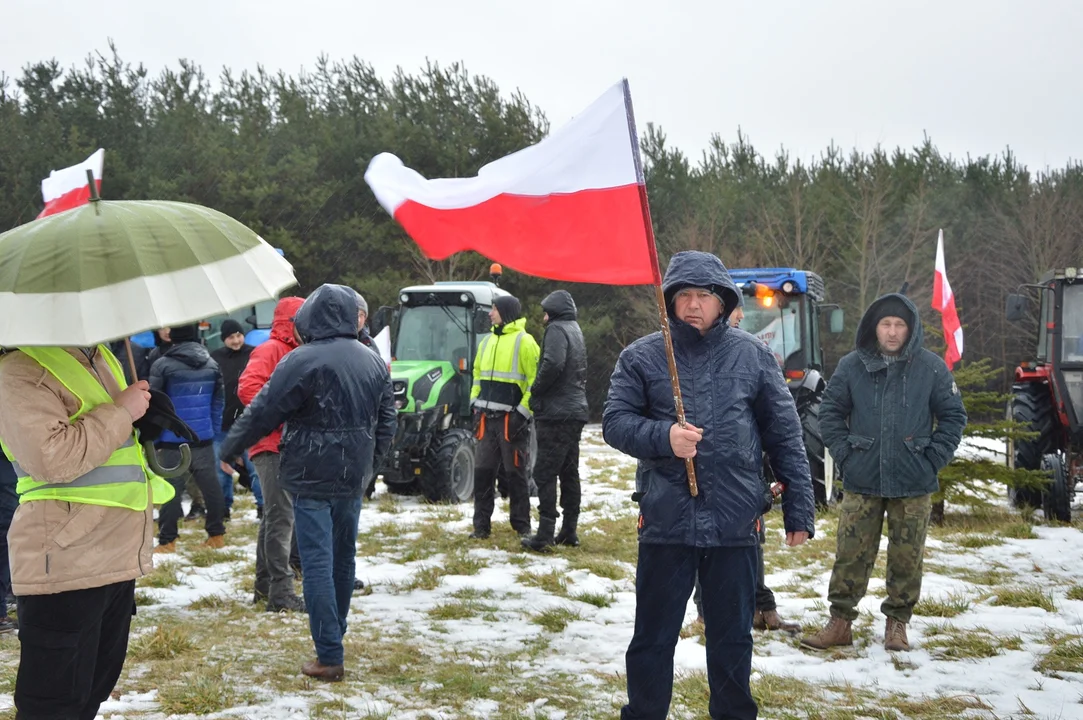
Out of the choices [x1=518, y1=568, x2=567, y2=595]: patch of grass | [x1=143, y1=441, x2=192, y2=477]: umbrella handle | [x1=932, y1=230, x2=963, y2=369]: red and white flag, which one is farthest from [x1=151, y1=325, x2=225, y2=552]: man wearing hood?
[x1=932, y1=230, x2=963, y2=369]: red and white flag

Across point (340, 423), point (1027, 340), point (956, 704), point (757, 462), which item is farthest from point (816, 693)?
point (1027, 340)

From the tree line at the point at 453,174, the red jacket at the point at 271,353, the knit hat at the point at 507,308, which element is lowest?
the red jacket at the point at 271,353

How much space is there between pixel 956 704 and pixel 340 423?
9.80 ft

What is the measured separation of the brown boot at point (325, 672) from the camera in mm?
4652

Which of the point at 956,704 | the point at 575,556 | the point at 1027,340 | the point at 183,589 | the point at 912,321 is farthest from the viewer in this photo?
the point at 1027,340

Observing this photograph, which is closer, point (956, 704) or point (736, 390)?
point (736, 390)

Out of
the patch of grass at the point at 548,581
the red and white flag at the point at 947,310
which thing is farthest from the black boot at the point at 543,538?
the red and white flag at the point at 947,310

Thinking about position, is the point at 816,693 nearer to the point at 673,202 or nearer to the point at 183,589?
the point at 183,589

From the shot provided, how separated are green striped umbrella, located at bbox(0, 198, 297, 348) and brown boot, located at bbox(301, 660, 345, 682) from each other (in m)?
2.38

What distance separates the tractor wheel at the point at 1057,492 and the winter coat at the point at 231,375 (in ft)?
24.3

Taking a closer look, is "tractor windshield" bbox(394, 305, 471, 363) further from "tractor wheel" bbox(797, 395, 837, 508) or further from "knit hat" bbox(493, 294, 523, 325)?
"tractor wheel" bbox(797, 395, 837, 508)

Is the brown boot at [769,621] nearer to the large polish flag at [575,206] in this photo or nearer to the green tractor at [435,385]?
the large polish flag at [575,206]

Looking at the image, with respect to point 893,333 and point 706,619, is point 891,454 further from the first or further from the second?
point 706,619

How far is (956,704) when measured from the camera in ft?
14.0
